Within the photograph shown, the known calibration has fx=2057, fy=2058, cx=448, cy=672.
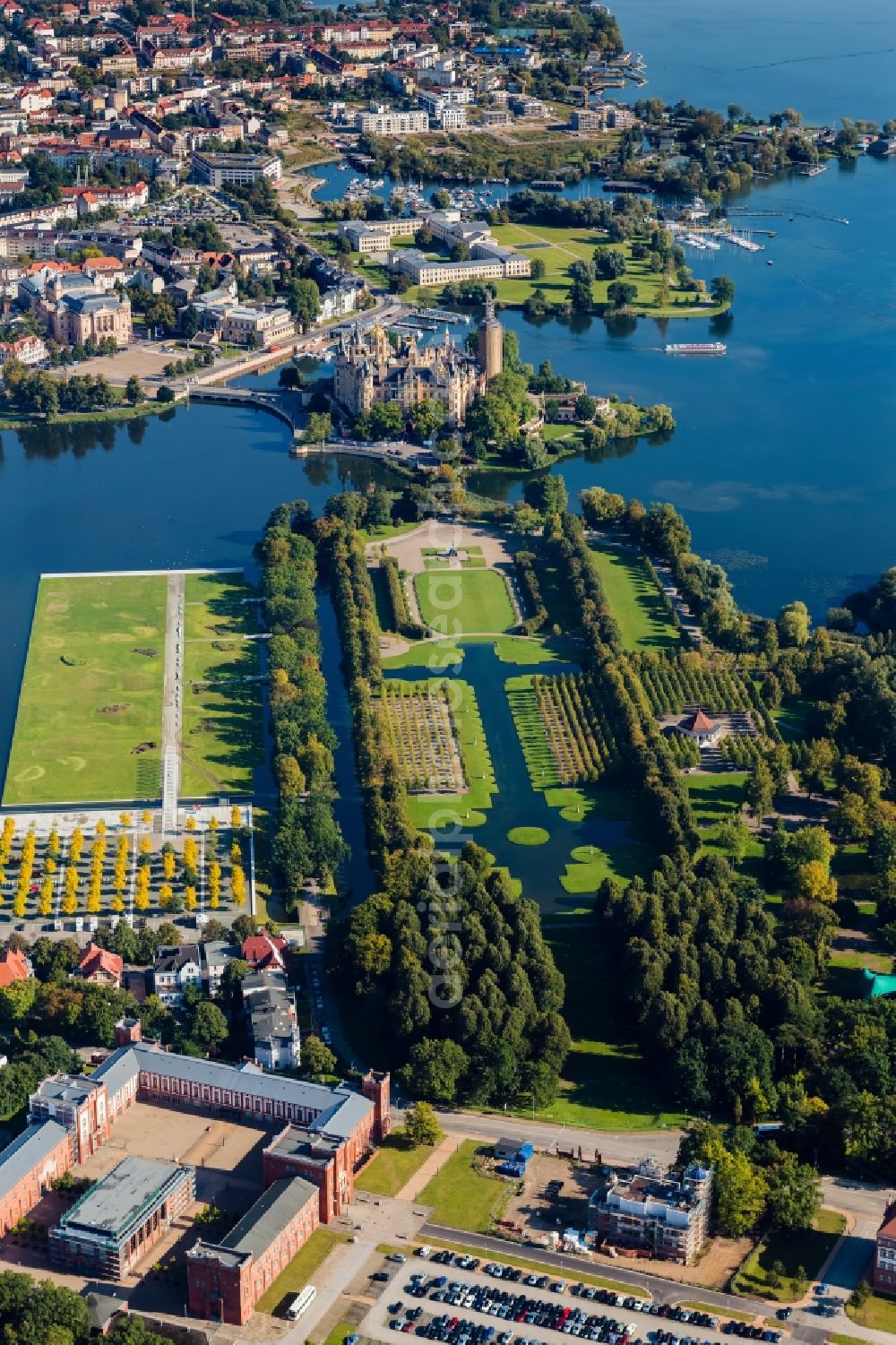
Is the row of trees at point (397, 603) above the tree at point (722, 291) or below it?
below

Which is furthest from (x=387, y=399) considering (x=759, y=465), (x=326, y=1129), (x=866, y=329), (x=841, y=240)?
(x=326, y=1129)

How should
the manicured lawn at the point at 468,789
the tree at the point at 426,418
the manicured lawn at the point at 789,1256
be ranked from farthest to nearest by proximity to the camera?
1. the tree at the point at 426,418
2. the manicured lawn at the point at 468,789
3. the manicured lawn at the point at 789,1256

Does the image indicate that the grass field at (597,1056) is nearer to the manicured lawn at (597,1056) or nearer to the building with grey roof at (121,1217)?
the manicured lawn at (597,1056)

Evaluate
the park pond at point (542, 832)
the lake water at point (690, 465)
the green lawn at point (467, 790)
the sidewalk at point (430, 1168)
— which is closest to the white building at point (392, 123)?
the lake water at point (690, 465)

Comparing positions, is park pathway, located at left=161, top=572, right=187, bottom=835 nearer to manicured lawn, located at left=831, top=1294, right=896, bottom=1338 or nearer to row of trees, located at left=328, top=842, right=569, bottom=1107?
row of trees, located at left=328, top=842, right=569, bottom=1107

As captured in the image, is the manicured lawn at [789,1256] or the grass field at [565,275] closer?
the manicured lawn at [789,1256]

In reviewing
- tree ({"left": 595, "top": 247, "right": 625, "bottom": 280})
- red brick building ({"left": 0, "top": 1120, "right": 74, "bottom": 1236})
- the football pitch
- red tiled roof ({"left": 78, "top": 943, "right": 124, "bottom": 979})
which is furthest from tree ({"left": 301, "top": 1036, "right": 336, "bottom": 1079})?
tree ({"left": 595, "top": 247, "right": 625, "bottom": 280})
